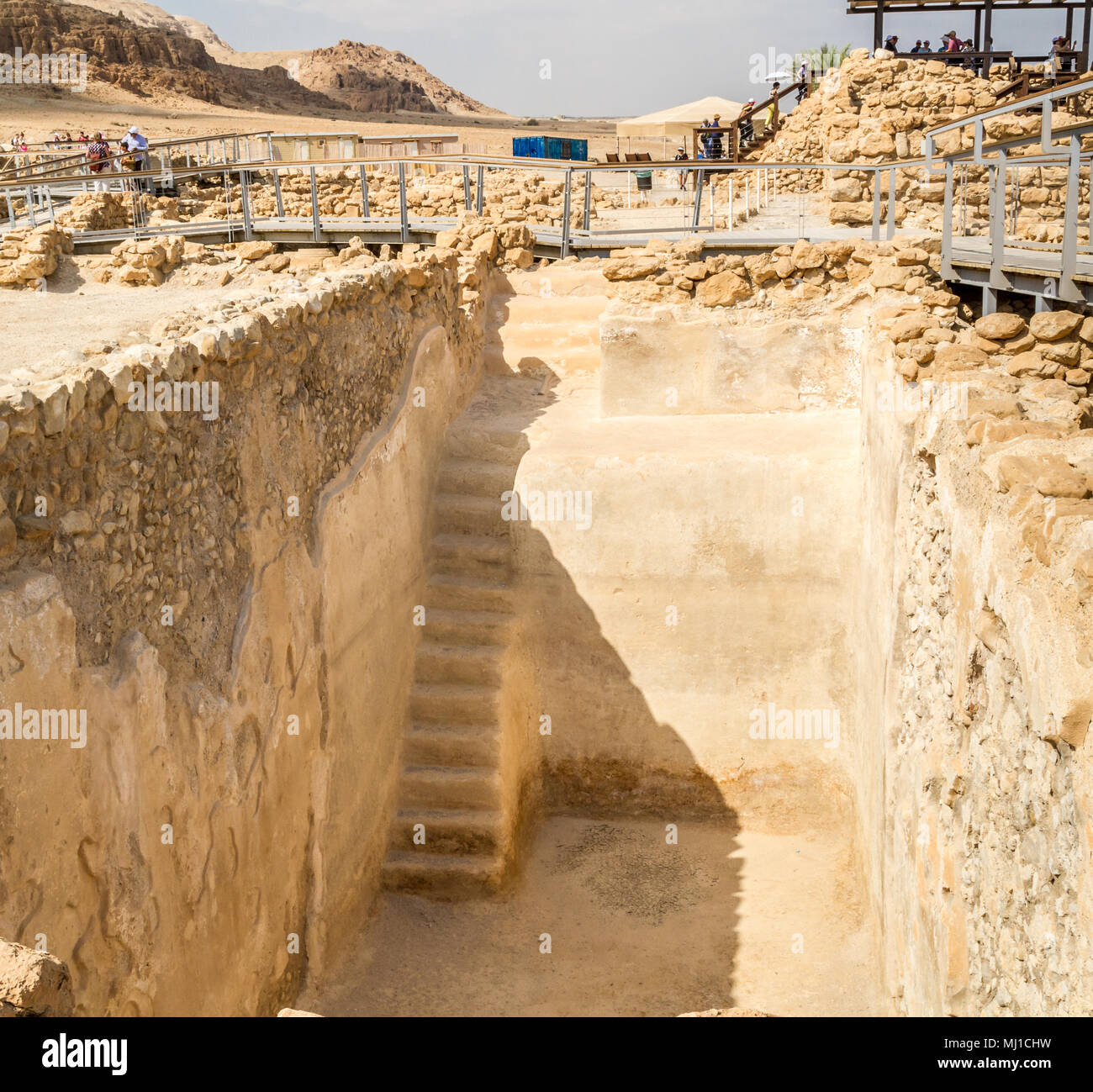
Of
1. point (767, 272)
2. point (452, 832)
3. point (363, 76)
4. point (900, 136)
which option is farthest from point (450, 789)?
point (363, 76)

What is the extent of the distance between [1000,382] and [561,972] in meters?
4.02

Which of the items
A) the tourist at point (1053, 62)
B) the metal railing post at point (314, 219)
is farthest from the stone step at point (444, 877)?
the tourist at point (1053, 62)

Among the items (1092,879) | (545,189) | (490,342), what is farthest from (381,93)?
(1092,879)

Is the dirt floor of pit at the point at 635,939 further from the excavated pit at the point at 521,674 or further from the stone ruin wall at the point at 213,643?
the stone ruin wall at the point at 213,643

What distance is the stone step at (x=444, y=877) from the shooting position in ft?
23.4

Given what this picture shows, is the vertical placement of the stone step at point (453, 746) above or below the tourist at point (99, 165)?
below

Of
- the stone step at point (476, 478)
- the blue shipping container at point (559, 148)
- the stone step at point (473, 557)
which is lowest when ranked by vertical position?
the stone step at point (473, 557)

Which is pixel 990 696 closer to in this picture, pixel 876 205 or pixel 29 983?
pixel 29 983

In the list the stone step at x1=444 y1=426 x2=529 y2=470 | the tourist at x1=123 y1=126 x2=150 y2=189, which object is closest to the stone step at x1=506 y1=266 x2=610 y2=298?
the stone step at x1=444 y1=426 x2=529 y2=470

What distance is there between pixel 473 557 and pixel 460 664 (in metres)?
0.88

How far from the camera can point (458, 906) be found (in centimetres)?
710

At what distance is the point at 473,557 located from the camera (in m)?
8.17

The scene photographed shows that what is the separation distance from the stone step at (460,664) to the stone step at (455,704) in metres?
0.07
